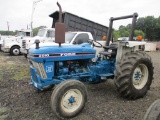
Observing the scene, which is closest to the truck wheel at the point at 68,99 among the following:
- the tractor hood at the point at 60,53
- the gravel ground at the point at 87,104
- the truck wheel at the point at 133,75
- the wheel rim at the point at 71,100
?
the wheel rim at the point at 71,100

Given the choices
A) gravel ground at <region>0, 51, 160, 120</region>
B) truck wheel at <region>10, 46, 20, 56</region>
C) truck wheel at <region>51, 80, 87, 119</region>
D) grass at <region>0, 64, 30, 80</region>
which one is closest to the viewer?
truck wheel at <region>51, 80, 87, 119</region>

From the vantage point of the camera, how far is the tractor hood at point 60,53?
3.73 metres

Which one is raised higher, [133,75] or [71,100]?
[133,75]

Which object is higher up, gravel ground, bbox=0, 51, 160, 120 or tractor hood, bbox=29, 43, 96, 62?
tractor hood, bbox=29, 43, 96, 62

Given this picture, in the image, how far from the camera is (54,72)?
4039 mm

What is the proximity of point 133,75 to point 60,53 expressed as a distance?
1.85m

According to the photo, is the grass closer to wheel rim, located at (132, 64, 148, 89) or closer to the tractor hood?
the tractor hood

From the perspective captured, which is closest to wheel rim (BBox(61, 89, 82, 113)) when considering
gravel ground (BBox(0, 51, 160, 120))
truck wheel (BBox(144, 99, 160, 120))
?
gravel ground (BBox(0, 51, 160, 120))

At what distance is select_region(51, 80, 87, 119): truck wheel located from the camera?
11.1 feet

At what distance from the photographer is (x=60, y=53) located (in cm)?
392

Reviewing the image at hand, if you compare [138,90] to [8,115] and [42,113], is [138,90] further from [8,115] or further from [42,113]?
[8,115]

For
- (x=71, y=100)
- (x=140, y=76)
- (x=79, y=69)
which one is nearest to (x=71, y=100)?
(x=71, y=100)

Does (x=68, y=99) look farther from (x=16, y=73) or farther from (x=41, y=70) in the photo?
(x=16, y=73)

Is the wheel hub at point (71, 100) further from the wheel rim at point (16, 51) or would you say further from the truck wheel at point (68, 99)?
the wheel rim at point (16, 51)
